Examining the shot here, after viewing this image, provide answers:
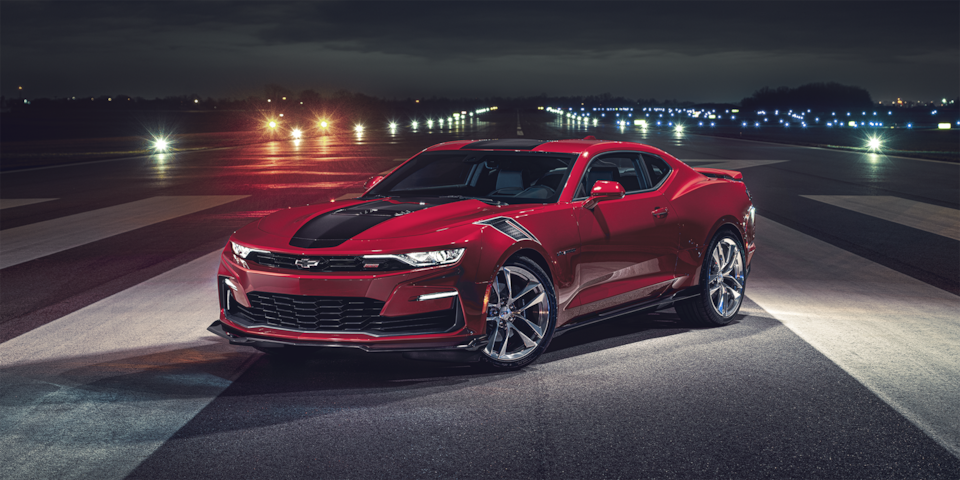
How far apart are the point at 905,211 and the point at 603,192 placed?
1097 cm

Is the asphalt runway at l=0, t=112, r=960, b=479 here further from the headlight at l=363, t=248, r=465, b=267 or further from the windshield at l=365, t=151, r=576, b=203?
the windshield at l=365, t=151, r=576, b=203

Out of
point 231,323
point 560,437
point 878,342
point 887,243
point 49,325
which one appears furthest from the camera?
point 887,243

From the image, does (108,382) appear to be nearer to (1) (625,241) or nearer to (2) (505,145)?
(2) (505,145)

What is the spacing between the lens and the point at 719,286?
6766mm

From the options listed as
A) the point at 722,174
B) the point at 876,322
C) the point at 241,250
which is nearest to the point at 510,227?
the point at 241,250

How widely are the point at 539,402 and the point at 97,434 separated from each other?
7.38 feet

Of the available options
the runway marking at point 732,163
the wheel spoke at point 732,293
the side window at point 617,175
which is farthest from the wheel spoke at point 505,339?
the runway marking at point 732,163

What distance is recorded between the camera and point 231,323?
5145 millimetres

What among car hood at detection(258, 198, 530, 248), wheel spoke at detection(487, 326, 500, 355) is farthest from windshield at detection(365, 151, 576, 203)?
wheel spoke at detection(487, 326, 500, 355)

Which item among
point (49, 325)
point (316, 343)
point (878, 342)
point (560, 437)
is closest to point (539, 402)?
point (560, 437)

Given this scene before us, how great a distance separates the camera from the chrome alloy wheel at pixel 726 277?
6.72m

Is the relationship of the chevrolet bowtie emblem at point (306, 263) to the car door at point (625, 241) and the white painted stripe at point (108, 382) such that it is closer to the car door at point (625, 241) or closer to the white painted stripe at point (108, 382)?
the white painted stripe at point (108, 382)

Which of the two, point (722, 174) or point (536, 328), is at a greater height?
point (722, 174)

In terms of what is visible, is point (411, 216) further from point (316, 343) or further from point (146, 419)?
point (146, 419)
